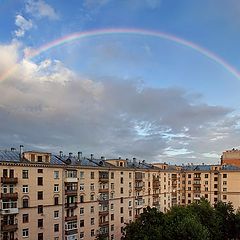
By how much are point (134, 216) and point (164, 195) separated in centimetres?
1969

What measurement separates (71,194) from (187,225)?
939 inches

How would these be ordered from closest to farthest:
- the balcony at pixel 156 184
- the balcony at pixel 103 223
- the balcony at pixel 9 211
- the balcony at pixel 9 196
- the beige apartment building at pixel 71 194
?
the balcony at pixel 9 211 < the balcony at pixel 9 196 < the beige apartment building at pixel 71 194 < the balcony at pixel 103 223 < the balcony at pixel 156 184

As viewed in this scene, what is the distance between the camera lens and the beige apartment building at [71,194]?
5606 centimetres

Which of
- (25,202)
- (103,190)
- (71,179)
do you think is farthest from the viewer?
(103,190)

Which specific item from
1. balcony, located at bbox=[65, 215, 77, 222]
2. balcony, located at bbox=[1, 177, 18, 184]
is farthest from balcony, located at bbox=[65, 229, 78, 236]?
balcony, located at bbox=[1, 177, 18, 184]

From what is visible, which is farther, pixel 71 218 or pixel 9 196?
pixel 71 218

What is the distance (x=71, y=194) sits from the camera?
66.0 metres

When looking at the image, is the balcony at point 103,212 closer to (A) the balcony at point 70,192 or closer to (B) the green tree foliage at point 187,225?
(A) the balcony at point 70,192

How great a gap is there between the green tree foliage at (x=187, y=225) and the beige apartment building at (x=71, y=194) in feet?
39.2

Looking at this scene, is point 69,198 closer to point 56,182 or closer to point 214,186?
point 56,182

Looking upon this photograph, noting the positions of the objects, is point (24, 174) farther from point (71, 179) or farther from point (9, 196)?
point (71, 179)

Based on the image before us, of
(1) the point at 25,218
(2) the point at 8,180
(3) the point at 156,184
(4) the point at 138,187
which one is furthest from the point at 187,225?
(3) the point at 156,184

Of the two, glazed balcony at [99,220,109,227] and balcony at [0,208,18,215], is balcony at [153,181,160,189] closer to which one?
glazed balcony at [99,220,109,227]

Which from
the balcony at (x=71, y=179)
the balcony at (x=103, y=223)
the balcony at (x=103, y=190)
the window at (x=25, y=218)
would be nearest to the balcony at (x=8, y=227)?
the window at (x=25, y=218)
